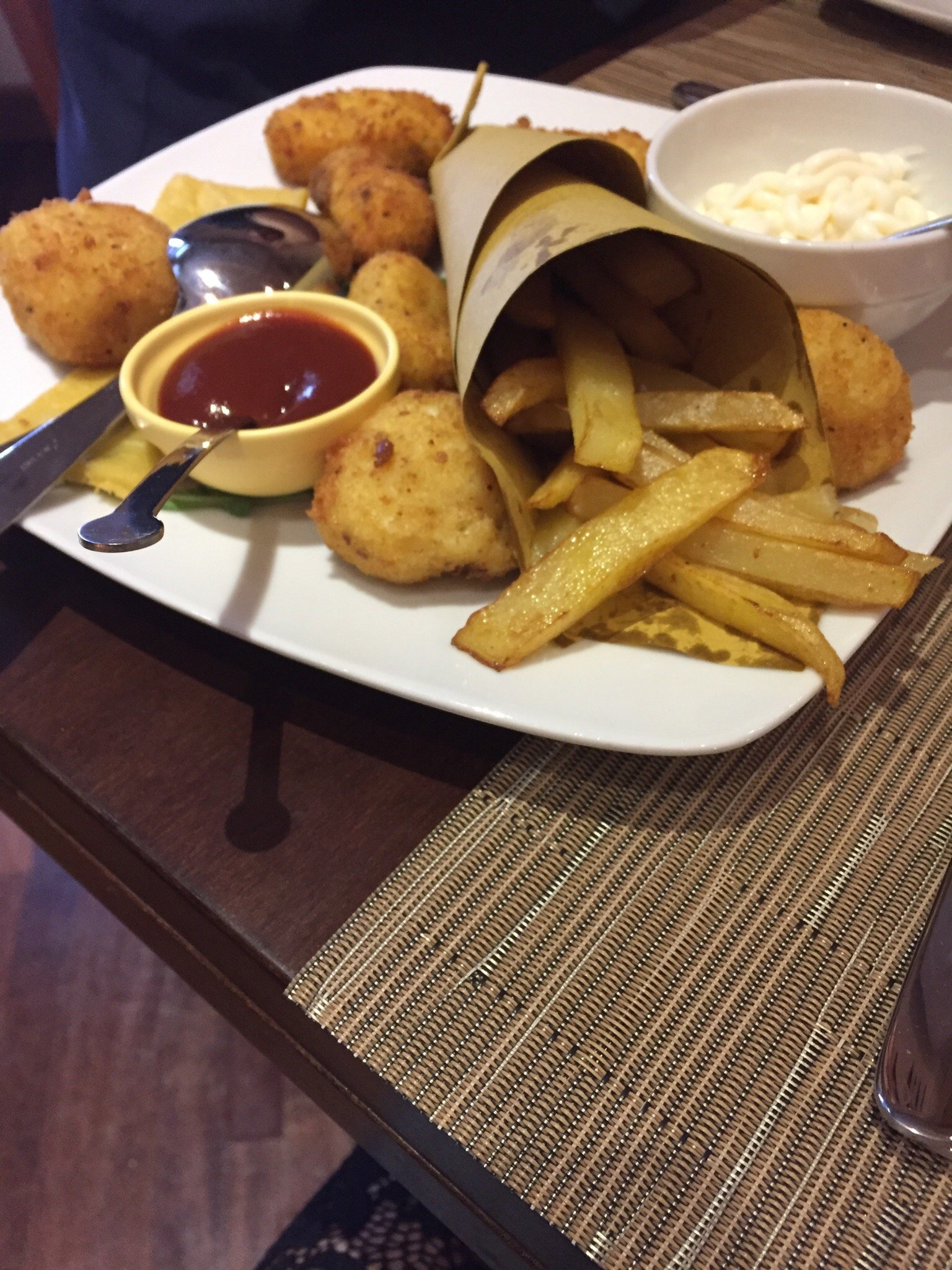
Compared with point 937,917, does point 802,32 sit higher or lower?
higher

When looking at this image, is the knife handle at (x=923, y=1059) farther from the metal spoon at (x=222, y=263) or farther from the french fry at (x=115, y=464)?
the metal spoon at (x=222, y=263)

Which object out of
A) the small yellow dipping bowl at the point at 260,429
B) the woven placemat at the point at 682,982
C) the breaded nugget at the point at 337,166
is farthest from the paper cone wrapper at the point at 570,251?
the breaded nugget at the point at 337,166

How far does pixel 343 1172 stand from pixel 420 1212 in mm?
284

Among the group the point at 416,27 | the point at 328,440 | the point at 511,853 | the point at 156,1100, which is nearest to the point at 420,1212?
the point at 156,1100

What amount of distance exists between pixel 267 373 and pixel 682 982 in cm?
108

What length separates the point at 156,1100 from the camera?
212 centimetres

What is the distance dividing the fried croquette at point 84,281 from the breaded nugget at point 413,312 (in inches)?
14.6

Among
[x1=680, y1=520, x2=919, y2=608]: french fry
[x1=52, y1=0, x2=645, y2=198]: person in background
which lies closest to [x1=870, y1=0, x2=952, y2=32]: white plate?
[x1=52, y1=0, x2=645, y2=198]: person in background

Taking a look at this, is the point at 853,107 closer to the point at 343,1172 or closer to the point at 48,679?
the point at 48,679

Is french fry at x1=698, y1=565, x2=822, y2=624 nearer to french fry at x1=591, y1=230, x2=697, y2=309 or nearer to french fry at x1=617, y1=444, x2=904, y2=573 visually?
french fry at x1=617, y1=444, x2=904, y2=573

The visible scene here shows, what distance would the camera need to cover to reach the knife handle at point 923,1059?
0.84 m

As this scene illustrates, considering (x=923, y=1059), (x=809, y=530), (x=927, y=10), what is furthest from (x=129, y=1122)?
(x=927, y=10)

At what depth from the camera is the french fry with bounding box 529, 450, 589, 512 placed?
117 centimetres

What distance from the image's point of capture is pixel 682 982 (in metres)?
0.97
